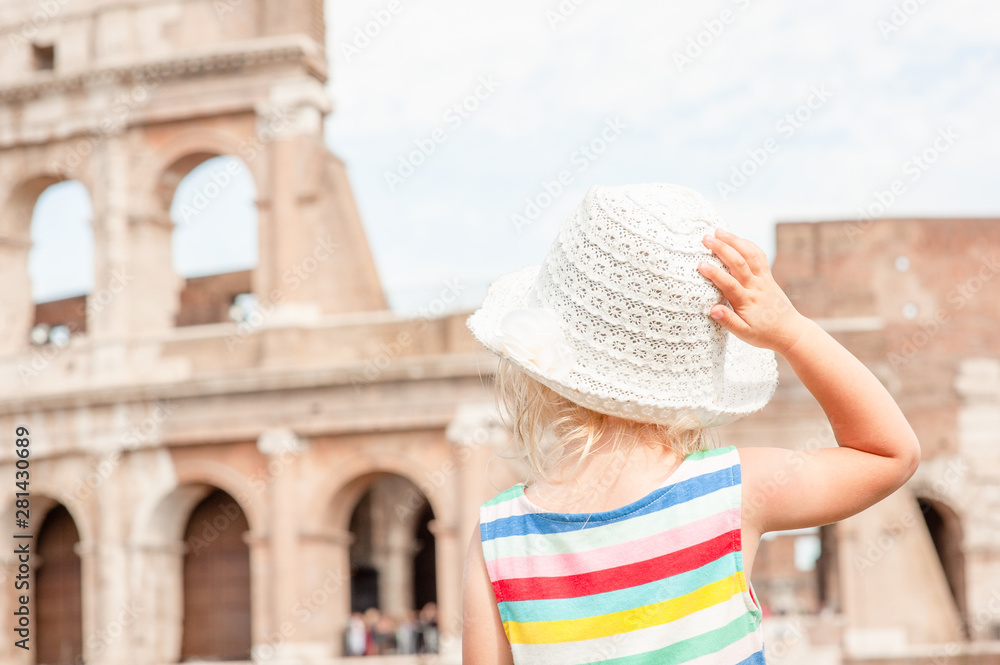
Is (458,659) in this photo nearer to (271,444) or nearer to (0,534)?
(271,444)

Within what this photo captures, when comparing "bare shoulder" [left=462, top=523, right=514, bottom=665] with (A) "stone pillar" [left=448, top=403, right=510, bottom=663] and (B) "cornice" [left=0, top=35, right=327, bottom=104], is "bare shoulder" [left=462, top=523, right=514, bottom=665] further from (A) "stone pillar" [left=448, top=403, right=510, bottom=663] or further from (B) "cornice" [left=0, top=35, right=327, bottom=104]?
(B) "cornice" [left=0, top=35, right=327, bottom=104]

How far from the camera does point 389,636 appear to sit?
16281 mm

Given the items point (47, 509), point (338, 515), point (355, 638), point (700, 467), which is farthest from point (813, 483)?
point (47, 509)

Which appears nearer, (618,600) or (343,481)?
(618,600)

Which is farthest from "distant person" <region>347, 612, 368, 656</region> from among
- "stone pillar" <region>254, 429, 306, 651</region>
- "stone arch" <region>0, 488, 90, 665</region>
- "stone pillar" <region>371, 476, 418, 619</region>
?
"stone arch" <region>0, 488, 90, 665</region>

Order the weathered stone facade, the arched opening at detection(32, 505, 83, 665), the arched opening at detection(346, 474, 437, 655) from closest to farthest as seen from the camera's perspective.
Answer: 1. the weathered stone facade
2. the arched opening at detection(32, 505, 83, 665)
3. the arched opening at detection(346, 474, 437, 655)

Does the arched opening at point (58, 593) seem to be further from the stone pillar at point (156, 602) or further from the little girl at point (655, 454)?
the little girl at point (655, 454)

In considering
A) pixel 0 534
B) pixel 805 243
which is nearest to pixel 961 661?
pixel 805 243

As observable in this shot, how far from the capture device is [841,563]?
50.9ft

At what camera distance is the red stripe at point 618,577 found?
156 cm

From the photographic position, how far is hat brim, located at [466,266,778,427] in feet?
5.14

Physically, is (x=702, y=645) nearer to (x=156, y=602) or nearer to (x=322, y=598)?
(x=322, y=598)

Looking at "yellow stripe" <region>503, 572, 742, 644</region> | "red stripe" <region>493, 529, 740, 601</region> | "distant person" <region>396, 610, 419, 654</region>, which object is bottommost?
"distant person" <region>396, 610, 419, 654</region>

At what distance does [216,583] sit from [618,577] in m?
16.1
